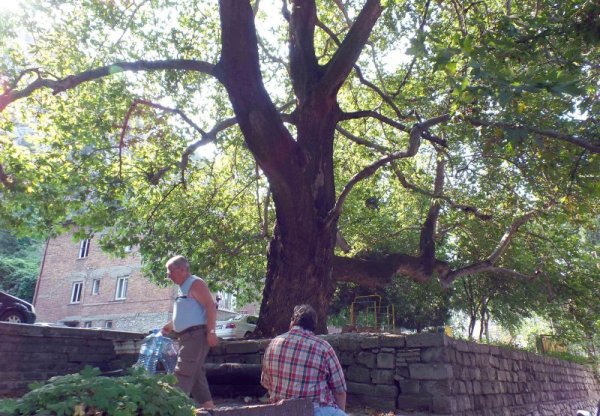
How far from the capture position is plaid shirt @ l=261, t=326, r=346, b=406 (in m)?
4.29

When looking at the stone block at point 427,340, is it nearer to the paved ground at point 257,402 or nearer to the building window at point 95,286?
the paved ground at point 257,402

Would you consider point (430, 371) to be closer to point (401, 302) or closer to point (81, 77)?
point (81, 77)

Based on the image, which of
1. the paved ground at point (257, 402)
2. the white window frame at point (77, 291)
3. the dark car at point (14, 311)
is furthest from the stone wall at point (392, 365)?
the white window frame at point (77, 291)

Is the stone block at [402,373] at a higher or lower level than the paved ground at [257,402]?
higher

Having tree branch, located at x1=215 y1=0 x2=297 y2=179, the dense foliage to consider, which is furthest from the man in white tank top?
the dense foliage

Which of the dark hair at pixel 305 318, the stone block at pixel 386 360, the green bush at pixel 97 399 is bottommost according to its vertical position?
the green bush at pixel 97 399

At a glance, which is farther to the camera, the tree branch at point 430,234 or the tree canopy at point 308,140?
the tree branch at point 430,234

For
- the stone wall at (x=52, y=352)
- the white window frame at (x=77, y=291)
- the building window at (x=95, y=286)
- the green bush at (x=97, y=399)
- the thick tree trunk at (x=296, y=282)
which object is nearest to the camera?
the green bush at (x=97, y=399)

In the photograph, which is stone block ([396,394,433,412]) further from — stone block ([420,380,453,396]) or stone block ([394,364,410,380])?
stone block ([394,364,410,380])

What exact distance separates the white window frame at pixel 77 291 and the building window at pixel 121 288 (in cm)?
352

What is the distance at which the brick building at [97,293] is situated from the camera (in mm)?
30109

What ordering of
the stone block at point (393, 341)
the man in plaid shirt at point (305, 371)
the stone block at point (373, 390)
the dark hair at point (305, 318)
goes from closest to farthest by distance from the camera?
the man in plaid shirt at point (305, 371) < the dark hair at point (305, 318) < the stone block at point (373, 390) < the stone block at point (393, 341)

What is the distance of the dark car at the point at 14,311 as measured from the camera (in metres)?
13.6

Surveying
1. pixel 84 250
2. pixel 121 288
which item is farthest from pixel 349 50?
pixel 84 250
